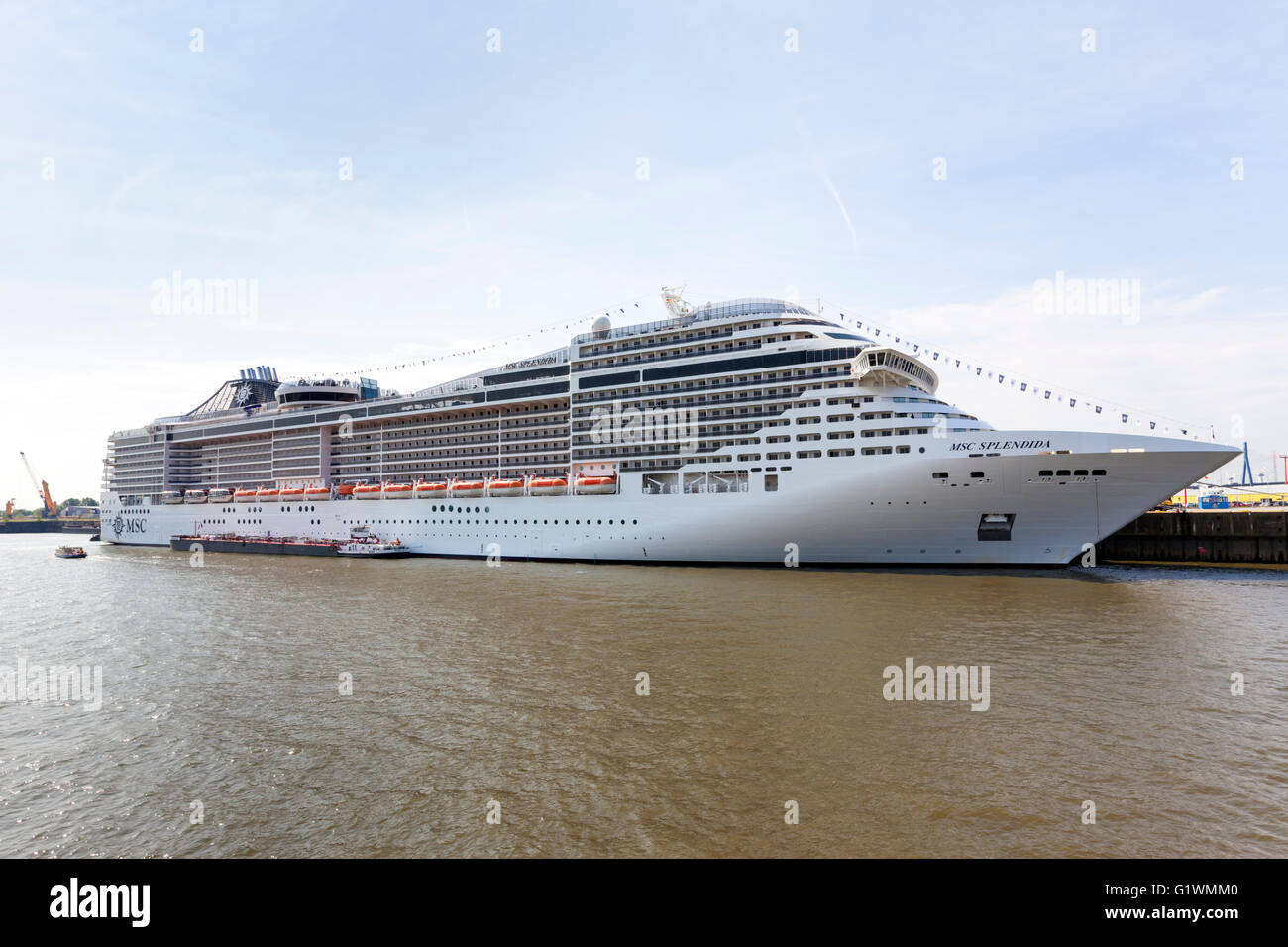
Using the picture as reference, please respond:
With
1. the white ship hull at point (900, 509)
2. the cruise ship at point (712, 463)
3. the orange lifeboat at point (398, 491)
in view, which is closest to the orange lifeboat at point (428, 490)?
the cruise ship at point (712, 463)

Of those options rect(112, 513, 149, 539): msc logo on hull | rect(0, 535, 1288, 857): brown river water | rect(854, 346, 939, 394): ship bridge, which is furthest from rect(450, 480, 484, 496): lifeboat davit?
rect(112, 513, 149, 539): msc logo on hull

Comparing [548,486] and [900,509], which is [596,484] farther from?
[900,509]

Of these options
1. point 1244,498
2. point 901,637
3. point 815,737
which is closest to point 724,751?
point 815,737

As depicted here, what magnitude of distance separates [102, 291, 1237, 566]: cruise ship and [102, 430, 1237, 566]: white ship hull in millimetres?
105

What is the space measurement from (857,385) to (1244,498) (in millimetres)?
66281

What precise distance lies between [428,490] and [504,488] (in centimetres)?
981

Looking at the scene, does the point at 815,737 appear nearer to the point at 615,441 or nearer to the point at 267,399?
the point at 615,441

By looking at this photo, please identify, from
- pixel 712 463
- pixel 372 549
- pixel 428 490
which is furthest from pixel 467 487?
pixel 712 463

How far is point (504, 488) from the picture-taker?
158ft

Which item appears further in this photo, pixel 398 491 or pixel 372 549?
pixel 398 491

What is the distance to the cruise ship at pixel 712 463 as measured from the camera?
32.7 metres

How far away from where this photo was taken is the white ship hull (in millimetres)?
31688

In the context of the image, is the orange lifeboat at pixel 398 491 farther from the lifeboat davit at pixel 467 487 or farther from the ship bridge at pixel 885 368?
the ship bridge at pixel 885 368
